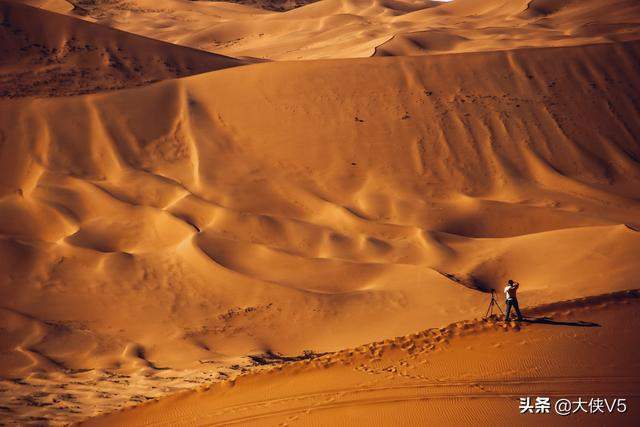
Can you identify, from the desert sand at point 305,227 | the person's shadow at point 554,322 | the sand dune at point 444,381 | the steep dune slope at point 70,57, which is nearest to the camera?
the sand dune at point 444,381

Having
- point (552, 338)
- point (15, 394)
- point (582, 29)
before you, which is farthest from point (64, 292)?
point (582, 29)

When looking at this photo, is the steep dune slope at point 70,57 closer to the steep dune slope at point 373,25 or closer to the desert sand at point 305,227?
the desert sand at point 305,227

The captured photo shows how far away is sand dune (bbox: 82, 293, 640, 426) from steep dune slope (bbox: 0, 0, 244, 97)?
1304 cm

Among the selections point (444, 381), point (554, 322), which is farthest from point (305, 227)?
point (444, 381)

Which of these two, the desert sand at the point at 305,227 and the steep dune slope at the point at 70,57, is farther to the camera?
the steep dune slope at the point at 70,57

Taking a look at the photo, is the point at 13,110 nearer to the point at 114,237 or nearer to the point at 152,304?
the point at 114,237

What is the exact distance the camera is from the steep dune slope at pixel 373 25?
1225 inches

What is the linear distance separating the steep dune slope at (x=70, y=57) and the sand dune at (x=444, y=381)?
13.0 m

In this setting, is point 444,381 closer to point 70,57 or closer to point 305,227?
point 305,227

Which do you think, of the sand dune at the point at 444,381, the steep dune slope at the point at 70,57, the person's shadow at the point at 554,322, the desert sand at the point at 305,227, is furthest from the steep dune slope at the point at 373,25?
the sand dune at the point at 444,381

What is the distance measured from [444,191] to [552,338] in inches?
330

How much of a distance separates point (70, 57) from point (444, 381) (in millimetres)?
15983

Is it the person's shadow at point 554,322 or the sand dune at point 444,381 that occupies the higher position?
the person's shadow at point 554,322

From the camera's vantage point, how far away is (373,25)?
42625mm
